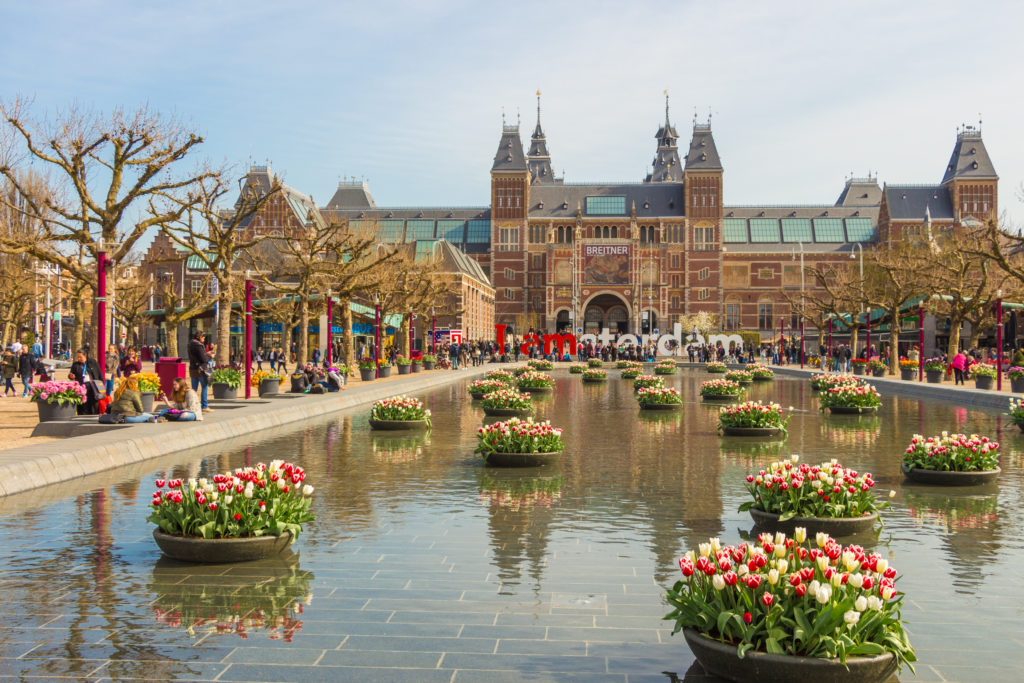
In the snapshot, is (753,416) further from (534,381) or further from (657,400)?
(534,381)

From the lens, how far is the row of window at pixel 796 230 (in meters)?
100

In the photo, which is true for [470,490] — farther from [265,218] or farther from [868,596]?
[265,218]

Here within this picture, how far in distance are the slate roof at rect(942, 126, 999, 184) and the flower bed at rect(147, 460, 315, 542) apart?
320 feet

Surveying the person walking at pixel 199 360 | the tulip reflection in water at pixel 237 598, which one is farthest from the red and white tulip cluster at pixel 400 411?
the tulip reflection in water at pixel 237 598

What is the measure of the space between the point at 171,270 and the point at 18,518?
249ft

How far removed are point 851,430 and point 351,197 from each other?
3685 inches

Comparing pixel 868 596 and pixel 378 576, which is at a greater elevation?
pixel 868 596

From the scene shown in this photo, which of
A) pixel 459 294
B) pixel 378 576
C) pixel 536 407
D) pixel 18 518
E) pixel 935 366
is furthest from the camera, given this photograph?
pixel 459 294

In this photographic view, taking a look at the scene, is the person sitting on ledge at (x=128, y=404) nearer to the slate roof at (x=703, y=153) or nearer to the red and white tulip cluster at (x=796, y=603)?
the red and white tulip cluster at (x=796, y=603)

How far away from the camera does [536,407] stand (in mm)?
21438

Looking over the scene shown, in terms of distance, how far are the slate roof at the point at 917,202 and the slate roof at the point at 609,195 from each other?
2197 cm

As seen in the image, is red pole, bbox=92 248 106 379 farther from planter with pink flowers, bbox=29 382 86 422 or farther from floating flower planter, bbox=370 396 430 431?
floating flower planter, bbox=370 396 430 431

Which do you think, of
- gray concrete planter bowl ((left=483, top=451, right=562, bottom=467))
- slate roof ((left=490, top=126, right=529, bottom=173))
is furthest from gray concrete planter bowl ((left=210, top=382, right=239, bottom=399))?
slate roof ((left=490, top=126, right=529, bottom=173))

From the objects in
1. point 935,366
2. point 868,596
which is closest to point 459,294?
point 935,366
